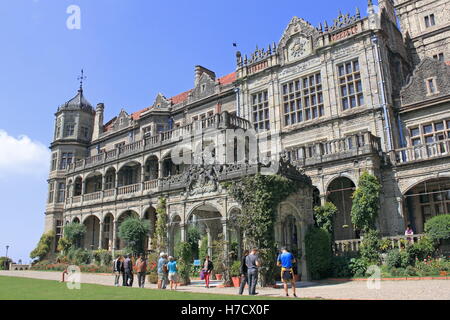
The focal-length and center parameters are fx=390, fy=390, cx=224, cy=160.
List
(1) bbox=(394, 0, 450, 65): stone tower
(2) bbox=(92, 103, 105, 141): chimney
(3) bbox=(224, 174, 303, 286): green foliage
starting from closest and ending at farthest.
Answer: (3) bbox=(224, 174, 303, 286): green foliage
(1) bbox=(394, 0, 450, 65): stone tower
(2) bbox=(92, 103, 105, 141): chimney

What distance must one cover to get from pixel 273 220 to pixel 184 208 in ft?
15.6

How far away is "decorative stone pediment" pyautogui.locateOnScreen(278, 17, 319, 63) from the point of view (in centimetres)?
2683

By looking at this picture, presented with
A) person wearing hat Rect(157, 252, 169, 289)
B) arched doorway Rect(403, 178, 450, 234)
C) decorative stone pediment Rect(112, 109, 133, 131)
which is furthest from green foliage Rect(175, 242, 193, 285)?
decorative stone pediment Rect(112, 109, 133, 131)

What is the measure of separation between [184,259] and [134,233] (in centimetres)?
1120

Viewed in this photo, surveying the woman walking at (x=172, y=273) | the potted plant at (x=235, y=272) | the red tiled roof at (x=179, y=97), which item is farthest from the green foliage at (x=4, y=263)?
the potted plant at (x=235, y=272)

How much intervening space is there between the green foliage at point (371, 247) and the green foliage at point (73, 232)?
83.2 feet

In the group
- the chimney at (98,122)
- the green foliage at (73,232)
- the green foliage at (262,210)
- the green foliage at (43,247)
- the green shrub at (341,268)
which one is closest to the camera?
the green foliage at (262,210)

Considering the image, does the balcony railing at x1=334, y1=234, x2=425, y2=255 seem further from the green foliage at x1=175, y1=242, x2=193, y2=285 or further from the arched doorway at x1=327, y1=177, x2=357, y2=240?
the green foliage at x1=175, y1=242, x2=193, y2=285

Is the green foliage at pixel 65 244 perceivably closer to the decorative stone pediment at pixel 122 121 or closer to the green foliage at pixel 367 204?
the decorative stone pediment at pixel 122 121

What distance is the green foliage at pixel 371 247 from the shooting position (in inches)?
699

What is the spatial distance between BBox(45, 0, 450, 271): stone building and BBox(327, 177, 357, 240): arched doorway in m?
0.06

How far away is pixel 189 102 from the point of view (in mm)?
34000
